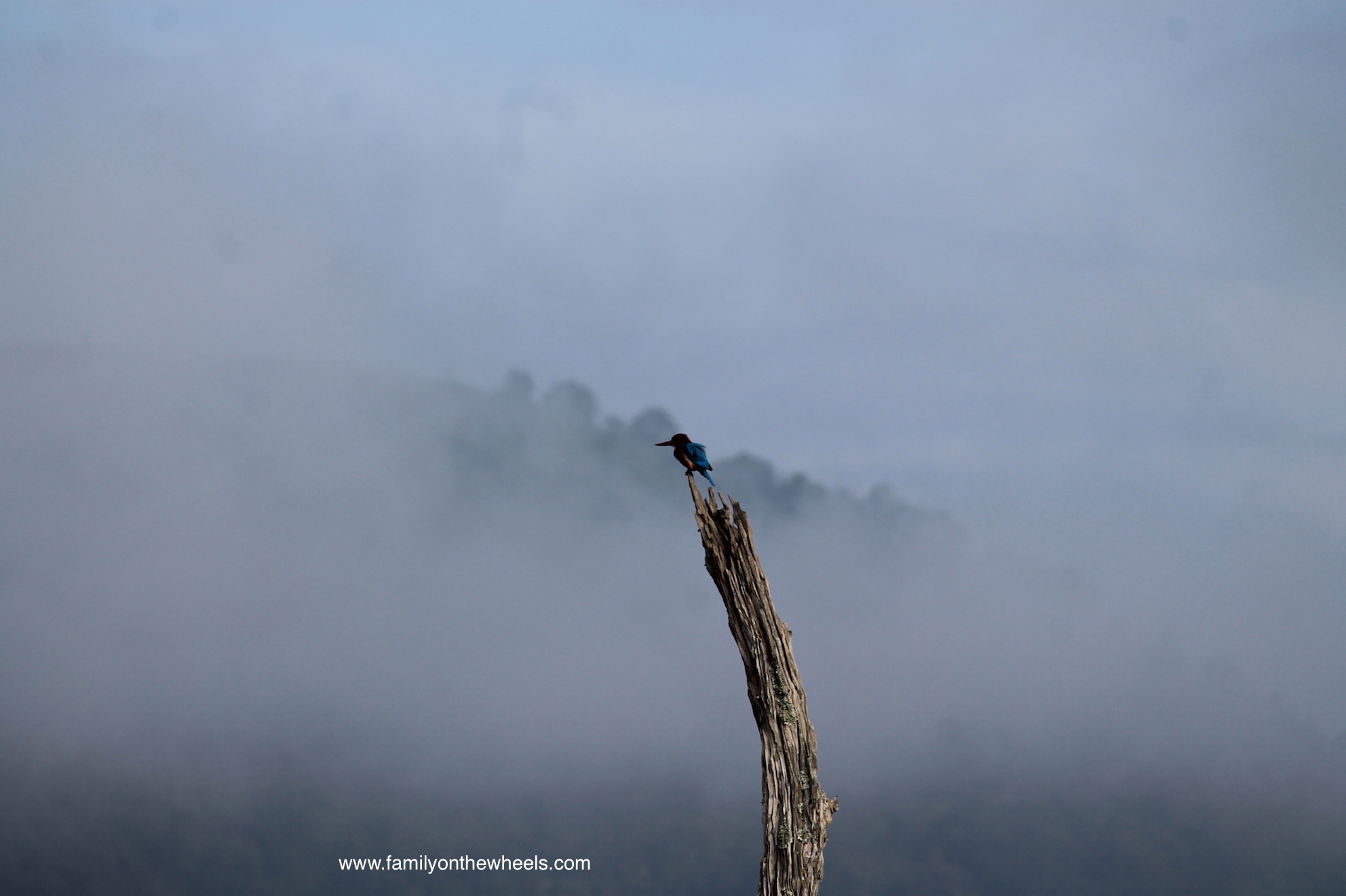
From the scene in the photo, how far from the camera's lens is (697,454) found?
713 centimetres

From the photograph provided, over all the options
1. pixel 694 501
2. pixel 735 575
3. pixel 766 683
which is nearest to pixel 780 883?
pixel 766 683

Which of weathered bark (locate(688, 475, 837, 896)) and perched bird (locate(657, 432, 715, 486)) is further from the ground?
perched bird (locate(657, 432, 715, 486))

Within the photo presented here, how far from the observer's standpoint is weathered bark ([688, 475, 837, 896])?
692cm

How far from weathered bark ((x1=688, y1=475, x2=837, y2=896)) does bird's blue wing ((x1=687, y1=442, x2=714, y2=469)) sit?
0.22m

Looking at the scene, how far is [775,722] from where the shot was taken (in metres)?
6.96

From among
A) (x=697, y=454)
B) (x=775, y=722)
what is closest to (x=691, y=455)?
(x=697, y=454)

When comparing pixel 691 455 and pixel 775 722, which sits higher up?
pixel 691 455

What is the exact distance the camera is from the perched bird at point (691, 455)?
7.14 meters

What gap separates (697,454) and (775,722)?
2066 mm

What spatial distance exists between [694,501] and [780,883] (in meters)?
2.90

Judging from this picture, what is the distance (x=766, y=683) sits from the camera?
6957 millimetres

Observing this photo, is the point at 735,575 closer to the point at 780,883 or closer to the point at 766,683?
the point at 766,683

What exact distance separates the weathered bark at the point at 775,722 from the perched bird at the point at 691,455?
0.20 metres

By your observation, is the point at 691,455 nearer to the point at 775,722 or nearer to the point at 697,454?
the point at 697,454
